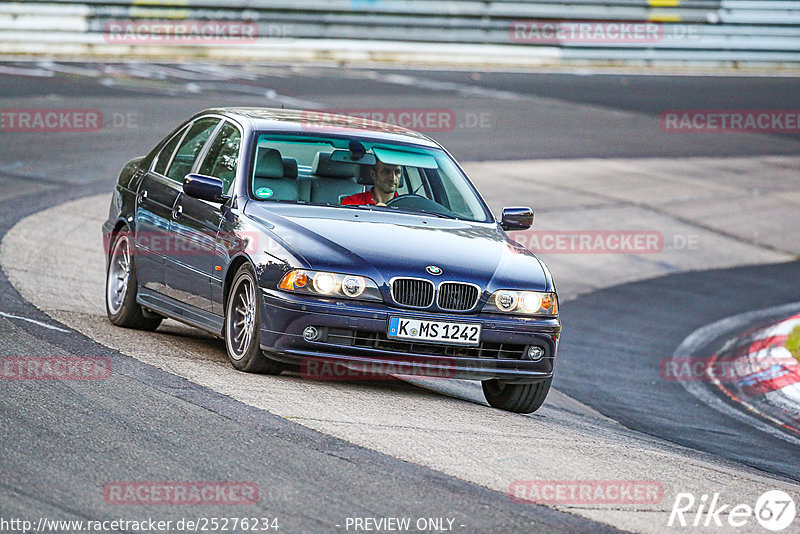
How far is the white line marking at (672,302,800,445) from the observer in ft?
33.3

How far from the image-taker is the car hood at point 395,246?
25.3ft

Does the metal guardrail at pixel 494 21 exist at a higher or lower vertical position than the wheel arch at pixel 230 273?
higher

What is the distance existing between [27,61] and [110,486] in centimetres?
2220

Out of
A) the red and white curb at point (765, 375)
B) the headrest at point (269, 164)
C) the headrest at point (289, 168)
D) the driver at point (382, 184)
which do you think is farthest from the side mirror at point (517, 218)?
the red and white curb at point (765, 375)

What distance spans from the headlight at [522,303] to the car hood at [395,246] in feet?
0.15

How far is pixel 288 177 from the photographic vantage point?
8766 millimetres

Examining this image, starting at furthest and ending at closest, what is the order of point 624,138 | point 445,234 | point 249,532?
point 624,138, point 445,234, point 249,532

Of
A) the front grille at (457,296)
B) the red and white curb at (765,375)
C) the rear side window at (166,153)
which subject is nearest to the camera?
the front grille at (457,296)

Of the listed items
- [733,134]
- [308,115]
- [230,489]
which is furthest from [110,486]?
[733,134]

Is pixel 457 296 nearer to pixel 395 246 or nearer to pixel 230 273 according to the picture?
pixel 395 246

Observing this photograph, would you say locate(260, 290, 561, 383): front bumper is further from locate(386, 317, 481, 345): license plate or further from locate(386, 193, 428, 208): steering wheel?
locate(386, 193, 428, 208): steering wheel

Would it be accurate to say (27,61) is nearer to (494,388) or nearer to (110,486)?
(494,388)

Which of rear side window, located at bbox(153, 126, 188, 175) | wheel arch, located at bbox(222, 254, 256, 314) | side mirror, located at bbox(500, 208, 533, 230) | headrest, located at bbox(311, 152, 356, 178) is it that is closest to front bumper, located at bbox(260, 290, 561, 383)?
wheel arch, located at bbox(222, 254, 256, 314)

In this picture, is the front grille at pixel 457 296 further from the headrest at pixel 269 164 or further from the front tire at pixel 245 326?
the headrest at pixel 269 164
